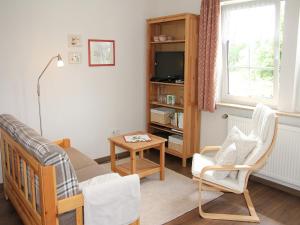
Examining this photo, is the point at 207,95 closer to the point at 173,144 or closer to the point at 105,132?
the point at 173,144

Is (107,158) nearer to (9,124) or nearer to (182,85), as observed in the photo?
(182,85)

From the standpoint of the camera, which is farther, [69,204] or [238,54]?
[238,54]

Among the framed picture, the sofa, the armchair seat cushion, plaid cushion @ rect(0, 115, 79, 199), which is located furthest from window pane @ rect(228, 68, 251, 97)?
plaid cushion @ rect(0, 115, 79, 199)

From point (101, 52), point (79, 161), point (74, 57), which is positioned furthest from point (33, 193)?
point (101, 52)

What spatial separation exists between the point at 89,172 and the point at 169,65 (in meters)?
2.11

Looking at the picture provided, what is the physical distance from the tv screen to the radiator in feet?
4.05

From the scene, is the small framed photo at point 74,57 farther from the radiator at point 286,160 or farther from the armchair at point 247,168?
the radiator at point 286,160

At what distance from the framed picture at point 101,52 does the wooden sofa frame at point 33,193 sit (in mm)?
Result: 1602

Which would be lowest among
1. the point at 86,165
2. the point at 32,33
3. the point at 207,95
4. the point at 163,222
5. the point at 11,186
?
the point at 163,222

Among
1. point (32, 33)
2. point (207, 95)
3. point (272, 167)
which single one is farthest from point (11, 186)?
point (272, 167)

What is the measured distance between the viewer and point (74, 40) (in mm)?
3707

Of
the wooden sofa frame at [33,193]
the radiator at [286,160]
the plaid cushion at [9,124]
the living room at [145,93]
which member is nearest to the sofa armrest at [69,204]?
the wooden sofa frame at [33,193]

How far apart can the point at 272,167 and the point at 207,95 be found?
1146 mm

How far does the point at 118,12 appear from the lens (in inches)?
161
